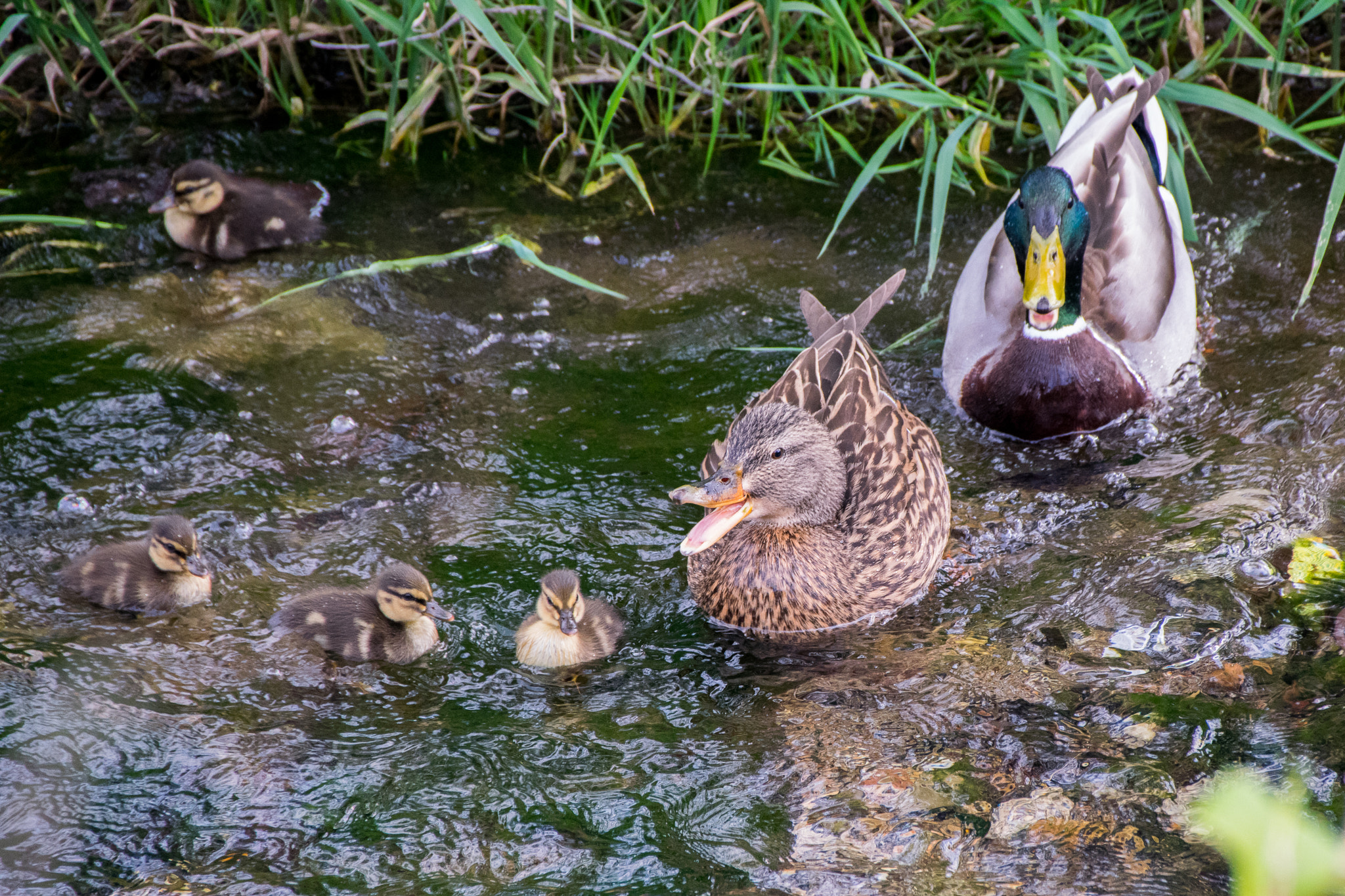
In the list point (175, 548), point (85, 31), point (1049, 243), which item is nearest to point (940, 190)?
point (1049, 243)

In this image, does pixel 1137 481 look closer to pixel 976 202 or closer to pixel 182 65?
pixel 976 202

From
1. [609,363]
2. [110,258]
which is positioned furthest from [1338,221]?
[110,258]

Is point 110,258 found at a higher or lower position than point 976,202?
lower

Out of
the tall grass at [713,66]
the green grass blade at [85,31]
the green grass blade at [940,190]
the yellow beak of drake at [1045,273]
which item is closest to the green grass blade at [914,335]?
the green grass blade at [940,190]

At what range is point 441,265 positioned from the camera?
14.9ft

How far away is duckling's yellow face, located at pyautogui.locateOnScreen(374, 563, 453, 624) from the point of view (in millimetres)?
2873

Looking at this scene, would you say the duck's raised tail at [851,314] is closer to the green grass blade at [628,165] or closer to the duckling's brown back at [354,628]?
the green grass blade at [628,165]

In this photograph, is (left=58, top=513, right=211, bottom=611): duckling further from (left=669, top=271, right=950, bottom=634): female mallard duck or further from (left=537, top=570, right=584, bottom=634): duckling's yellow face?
(left=669, top=271, right=950, bottom=634): female mallard duck

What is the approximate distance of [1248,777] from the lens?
230 centimetres

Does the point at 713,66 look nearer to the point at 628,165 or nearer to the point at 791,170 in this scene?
the point at 791,170

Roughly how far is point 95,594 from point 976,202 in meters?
3.72

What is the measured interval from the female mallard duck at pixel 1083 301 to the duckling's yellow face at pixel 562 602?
5.81 feet

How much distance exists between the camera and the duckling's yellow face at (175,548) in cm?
294

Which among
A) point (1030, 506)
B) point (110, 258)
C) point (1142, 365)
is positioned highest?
point (1142, 365)
